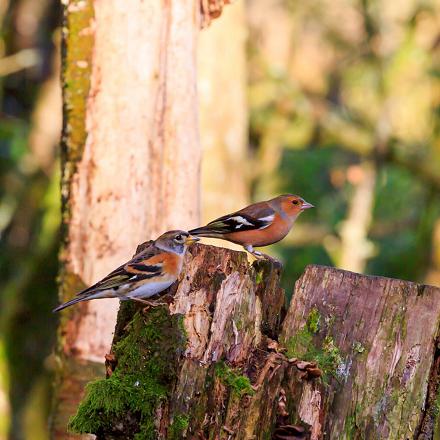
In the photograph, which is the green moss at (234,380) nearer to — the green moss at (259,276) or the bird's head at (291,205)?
the green moss at (259,276)

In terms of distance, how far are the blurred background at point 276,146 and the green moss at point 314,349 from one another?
659 centimetres

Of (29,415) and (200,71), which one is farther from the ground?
(200,71)

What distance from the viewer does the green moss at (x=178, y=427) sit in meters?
5.17

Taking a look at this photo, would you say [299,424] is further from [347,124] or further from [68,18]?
[347,124]

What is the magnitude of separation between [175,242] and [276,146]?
37.9 feet

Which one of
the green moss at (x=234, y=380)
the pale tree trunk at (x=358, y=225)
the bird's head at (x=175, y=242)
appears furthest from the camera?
the pale tree trunk at (x=358, y=225)

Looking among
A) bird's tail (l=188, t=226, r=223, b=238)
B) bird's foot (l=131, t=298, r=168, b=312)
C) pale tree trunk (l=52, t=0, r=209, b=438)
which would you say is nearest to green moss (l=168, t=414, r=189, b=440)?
bird's foot (l=131, t=298, r=168, b=312)

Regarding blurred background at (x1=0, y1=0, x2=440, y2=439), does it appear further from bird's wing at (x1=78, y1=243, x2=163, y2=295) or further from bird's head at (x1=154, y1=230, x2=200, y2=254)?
bird's wing at (x1=78, y1=243, x2=163, y2=295)

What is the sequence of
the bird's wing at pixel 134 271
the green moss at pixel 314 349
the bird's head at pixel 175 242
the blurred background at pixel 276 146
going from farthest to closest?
the blurred background at pixel 276 146 → the bird's head at pixel 175 242 → the bird's wing at pixel 134 271 → the green moss at pixel 314 349

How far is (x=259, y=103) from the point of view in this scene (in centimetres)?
1747

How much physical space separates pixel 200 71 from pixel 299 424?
317 inches

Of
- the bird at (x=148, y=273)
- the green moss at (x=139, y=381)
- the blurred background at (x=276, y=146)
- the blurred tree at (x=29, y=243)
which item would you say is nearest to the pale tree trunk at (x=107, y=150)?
the bird at (x=148, y=273)

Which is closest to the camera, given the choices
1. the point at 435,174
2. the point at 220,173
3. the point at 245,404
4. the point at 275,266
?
the point at 245,404

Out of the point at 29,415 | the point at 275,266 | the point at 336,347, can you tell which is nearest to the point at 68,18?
the point at 275,266
